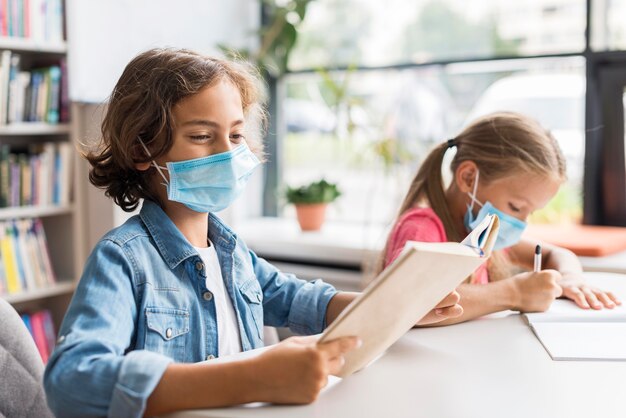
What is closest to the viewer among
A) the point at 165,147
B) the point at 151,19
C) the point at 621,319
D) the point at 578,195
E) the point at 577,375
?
the point at 577,375

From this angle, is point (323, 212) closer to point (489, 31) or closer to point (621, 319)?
point (489, 31)

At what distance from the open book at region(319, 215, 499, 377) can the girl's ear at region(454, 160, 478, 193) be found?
25.8 inches

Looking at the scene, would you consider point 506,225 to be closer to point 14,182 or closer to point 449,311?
point 449,311

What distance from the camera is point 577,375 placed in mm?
1062

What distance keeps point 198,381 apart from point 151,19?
107 inches

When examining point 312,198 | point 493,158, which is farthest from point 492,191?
point 312,198

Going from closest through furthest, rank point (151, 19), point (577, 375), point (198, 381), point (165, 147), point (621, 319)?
point (198, 381)
point (577, 375)
point (165, 147)
point (621, 319)
point (151, 19)

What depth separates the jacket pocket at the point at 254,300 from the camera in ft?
4.27

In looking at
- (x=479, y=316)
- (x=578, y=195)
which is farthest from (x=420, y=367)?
(x=578, y=195)

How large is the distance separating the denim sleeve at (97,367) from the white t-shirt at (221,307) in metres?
0.25

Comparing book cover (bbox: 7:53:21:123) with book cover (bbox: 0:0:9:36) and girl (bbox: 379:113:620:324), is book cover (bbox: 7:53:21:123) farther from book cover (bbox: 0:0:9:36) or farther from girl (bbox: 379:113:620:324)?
girl (bbox: 379:113:620:324)

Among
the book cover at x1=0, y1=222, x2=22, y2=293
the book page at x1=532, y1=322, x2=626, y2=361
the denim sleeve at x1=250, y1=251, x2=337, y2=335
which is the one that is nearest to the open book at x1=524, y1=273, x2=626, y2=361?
the book page at x1=532, y1=322, x2=626, y2=361

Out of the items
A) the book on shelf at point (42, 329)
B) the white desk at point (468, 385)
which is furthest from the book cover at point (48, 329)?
the white desk at point (468, 385)

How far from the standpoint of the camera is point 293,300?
138 cm
